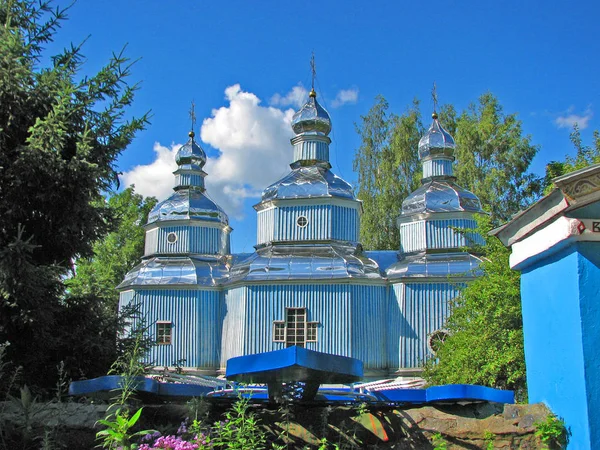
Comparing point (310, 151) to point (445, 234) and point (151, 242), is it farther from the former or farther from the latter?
point (151, 242)

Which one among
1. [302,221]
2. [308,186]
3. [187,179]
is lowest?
[302,221]

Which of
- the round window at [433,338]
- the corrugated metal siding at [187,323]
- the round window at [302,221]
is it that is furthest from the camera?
the corrugated metal siding at [187,323]

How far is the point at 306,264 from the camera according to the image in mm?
19656

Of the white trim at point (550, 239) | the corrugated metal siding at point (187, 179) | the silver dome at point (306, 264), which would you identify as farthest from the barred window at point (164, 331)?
the white trim at point (550, 239)

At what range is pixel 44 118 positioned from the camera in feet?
23.6

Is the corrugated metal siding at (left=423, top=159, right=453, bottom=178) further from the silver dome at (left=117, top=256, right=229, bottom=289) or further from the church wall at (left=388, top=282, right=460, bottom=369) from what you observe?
the silver dome at (left=117, top=256, right=229, bottom=289)

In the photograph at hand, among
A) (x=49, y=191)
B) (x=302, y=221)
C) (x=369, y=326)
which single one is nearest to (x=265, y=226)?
(x=302, y=221)

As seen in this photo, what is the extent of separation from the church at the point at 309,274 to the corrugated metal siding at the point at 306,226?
1.3 inches

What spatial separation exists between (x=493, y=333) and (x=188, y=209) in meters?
15.0

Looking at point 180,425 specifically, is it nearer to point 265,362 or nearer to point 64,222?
point 265,362

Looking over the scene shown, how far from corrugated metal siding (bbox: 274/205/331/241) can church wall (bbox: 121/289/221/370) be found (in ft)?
11.4

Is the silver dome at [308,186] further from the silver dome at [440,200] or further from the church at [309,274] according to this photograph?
the silver dome at [440,200]

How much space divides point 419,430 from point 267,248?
1605 centimetres

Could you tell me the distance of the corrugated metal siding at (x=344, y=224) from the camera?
20625 millimetres
